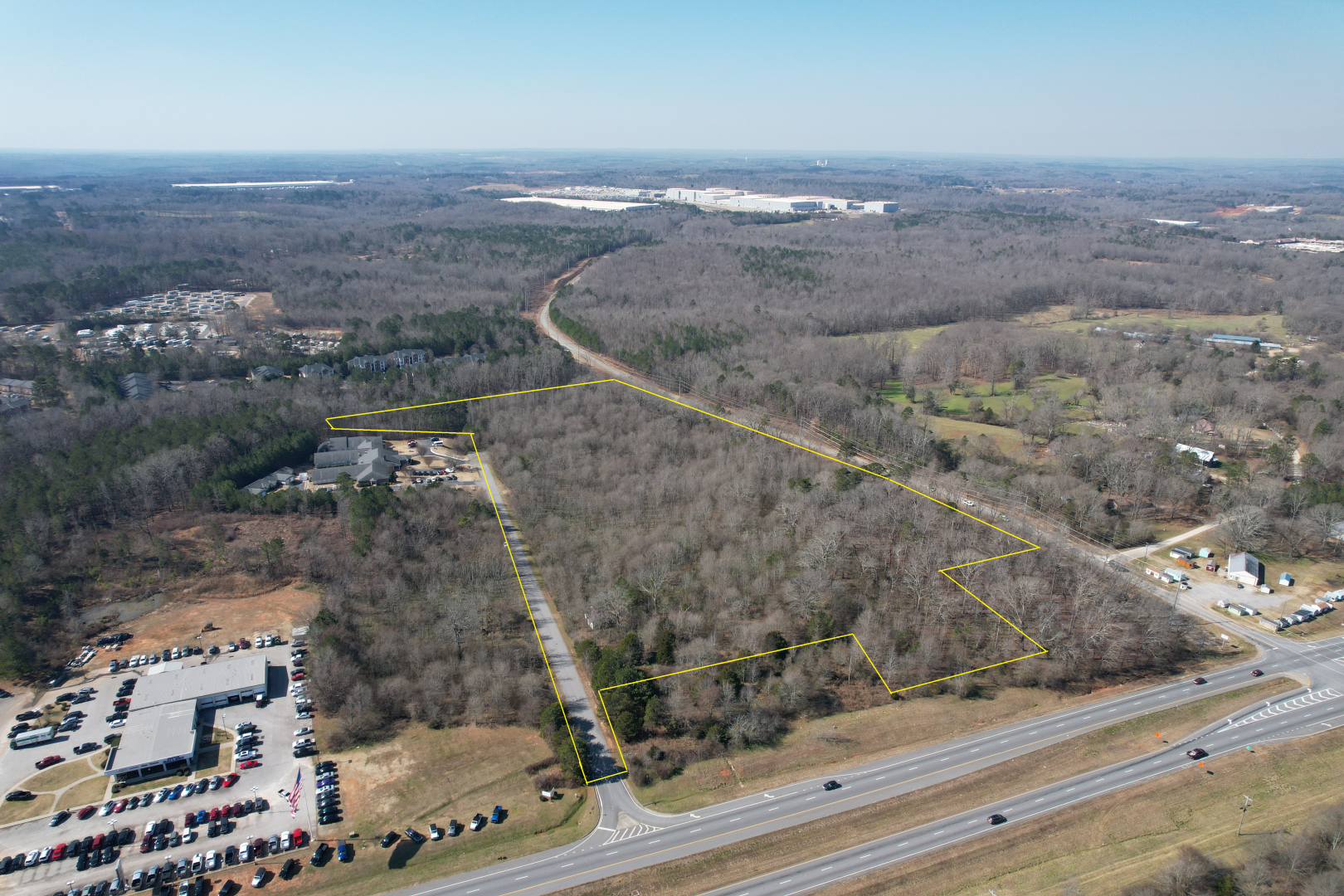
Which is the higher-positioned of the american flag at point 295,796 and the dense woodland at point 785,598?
the dense woodland at point 785,598

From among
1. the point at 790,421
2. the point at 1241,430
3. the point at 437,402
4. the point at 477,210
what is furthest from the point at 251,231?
the point at 1241,430

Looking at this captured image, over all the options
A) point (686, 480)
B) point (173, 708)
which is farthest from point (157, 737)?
point (686, 480)

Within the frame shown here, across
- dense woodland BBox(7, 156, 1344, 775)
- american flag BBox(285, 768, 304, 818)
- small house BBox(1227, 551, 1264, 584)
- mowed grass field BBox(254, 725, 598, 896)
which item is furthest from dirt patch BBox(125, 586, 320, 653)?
small house BBox(1227, 551, 1264, 584)

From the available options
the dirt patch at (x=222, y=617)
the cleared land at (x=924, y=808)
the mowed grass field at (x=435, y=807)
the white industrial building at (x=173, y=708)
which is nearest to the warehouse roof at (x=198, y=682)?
the white industrial building at (x=173, y=708)

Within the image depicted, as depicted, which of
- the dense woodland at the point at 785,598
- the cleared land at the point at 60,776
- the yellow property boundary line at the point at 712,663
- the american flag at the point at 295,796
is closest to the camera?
the american flag at the point at 295,796

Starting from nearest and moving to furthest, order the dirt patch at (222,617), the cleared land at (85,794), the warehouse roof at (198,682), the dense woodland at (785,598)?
the cleared land at (85,794) → the warehouse roof at (198,682) → the dense woodland at (785,598) → the dirt patch at (222,617)

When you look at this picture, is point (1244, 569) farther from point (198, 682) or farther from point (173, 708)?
point (173, 708)

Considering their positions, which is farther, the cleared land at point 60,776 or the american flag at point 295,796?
the cleared land at point 60,776

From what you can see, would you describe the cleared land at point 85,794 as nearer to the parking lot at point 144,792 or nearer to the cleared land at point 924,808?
the parking lot at point 144,792
